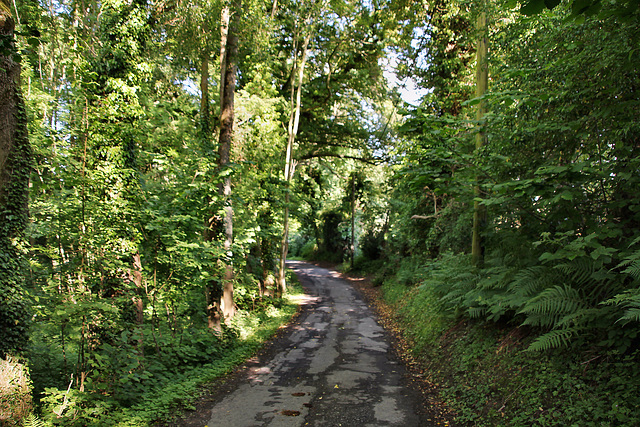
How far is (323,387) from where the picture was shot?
6.44 metres

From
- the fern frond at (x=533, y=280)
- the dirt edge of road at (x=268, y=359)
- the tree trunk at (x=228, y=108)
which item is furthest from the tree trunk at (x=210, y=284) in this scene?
the fern frond at (x=533, y=280)

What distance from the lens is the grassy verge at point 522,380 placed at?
12.0 feet

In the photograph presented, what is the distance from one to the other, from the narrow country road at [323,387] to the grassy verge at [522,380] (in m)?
0.78

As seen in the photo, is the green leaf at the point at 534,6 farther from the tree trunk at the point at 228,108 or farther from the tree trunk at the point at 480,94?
the tree trunk at the point at 228,108

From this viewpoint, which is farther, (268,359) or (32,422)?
(268,359)

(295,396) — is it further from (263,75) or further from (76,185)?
(263,75)

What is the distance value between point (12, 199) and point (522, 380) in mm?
6891

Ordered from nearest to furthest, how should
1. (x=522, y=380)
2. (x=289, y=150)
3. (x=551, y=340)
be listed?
(x=551, y=340), (x=522, y=380), (x=289, y=150)

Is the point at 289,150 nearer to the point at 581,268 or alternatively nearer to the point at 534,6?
the point at 581,268

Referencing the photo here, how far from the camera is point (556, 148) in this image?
17.2 feet

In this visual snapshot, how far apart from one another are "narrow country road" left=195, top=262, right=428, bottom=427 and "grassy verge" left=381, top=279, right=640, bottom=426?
779 mm

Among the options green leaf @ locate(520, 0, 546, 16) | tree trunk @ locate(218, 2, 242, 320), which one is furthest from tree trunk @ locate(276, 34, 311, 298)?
green leaf @ locate(520, 0, 546, 16)

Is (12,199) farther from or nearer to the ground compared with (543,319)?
farther from the ground

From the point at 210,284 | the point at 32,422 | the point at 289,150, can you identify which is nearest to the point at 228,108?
the point at 210,284
